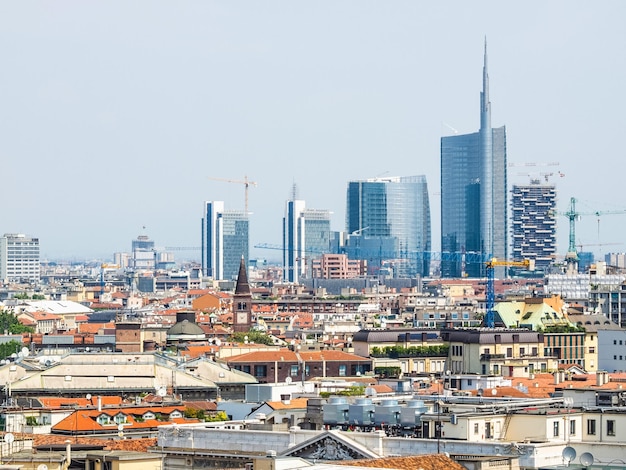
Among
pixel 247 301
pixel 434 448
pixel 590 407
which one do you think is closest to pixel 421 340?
pixel 247 301

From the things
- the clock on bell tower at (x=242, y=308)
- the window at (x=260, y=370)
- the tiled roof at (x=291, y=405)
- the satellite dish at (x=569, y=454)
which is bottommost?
the window at (x=260, y=370)

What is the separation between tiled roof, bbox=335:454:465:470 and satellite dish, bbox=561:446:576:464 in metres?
2.62

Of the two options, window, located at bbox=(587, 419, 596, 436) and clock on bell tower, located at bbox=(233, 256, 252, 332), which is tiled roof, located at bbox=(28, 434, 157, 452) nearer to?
window, located at bbox=(587, 419, 596, 436)

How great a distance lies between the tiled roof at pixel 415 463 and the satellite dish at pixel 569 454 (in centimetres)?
262

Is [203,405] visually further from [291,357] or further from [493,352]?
[493,352]

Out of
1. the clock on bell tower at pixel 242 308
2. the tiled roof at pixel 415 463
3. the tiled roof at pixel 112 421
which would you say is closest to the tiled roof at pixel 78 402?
the tiled roof at pixel 112 421

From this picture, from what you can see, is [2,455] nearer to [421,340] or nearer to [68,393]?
[68,393]

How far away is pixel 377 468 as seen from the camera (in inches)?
1698

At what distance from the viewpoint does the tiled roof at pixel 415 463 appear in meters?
44.9

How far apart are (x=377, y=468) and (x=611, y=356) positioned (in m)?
79.5

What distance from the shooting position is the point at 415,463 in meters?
45.2

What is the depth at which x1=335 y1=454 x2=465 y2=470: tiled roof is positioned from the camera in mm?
44938

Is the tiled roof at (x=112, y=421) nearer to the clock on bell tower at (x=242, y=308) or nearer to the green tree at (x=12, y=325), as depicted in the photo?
the clock on bell tower at (x=242, y=308)

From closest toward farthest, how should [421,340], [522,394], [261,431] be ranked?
[261,431] → [522,394] → [421,340]
